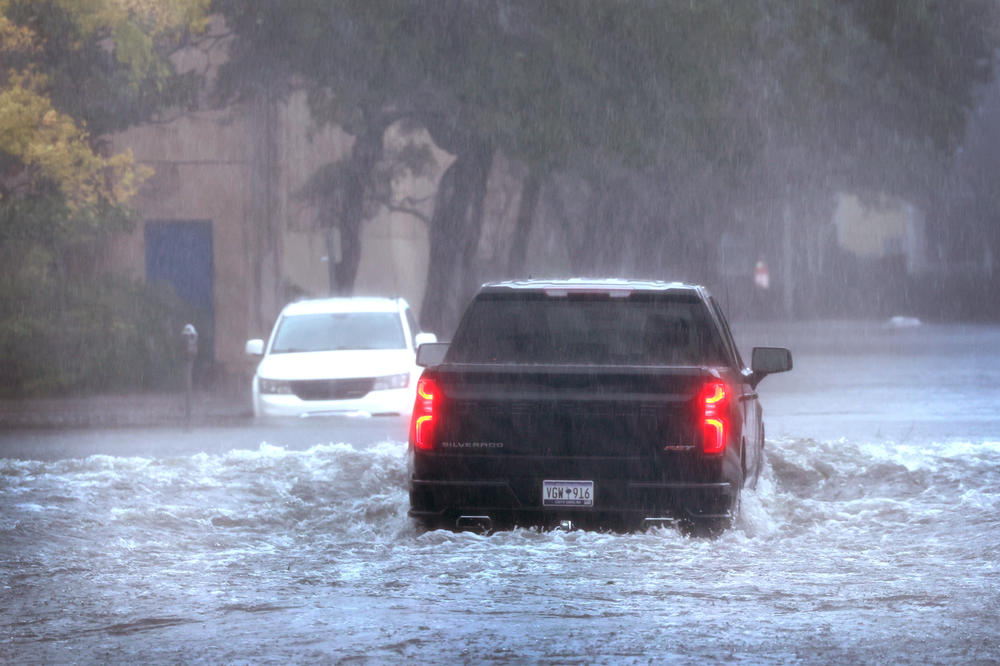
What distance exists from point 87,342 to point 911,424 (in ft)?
42.1

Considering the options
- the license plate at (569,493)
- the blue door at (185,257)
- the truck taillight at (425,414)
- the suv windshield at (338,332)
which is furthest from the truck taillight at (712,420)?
the blue door at (185,257)

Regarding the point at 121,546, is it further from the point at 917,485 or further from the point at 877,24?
the point at 877,24

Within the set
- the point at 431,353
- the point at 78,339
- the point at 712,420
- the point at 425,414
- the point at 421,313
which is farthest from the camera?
the point at 421,313

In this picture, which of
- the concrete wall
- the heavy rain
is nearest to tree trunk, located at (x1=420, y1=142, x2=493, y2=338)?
the heavy rain

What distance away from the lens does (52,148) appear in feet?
81.8

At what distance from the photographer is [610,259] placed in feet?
133

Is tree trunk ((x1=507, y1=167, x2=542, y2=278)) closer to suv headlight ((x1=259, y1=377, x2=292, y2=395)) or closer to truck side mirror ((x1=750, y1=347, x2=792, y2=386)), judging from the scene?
suv headlight ((x1=259, y1=377, x2=292, y2=395))

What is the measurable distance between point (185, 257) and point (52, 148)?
8201mm

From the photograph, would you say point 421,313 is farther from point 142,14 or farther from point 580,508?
point 580,508

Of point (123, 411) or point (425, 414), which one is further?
point (123, 411)

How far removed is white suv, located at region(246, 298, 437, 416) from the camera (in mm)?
18766

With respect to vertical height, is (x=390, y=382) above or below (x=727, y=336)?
below

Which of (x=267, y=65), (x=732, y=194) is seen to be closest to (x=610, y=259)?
(x=732, y=194)

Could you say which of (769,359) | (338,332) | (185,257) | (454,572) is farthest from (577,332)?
(185,257)
